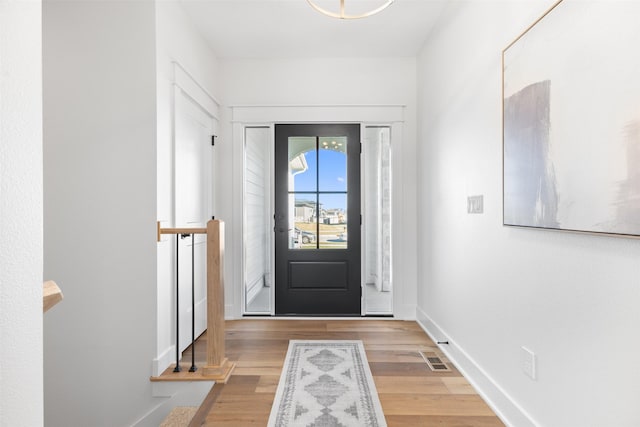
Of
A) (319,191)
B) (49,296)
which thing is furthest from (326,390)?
(319,191)

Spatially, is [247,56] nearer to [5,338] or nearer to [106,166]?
[106,166]

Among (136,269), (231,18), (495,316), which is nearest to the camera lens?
(495,316)

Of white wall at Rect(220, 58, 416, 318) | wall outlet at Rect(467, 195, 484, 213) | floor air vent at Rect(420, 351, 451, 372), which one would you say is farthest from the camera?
white wall at Rect(220, 58, 416, 318)

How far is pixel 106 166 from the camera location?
2.40m

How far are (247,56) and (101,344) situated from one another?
282 centimetres

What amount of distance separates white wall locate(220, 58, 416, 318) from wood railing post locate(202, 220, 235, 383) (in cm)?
132

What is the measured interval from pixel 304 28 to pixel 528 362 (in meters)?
2.89

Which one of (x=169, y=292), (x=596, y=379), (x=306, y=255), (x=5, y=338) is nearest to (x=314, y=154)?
(x=306, y=255)

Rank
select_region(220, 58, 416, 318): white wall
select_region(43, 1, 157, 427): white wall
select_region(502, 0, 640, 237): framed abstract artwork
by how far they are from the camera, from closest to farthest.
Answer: select_region(502, 0, 640, 237): framed abstract artwork → select_region(43, 1, 157, 427): white wall → select_region(220, 58, 416, 318): white wall

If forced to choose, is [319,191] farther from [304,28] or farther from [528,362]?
[528,362]

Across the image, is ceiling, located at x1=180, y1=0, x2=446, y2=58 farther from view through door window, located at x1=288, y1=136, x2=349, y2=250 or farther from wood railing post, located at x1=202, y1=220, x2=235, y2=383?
wood railing post, located at x1=202, y1=220, x2=235, y2=383

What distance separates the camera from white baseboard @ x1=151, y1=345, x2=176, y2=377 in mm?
2383

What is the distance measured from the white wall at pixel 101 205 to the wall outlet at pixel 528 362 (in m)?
2.10

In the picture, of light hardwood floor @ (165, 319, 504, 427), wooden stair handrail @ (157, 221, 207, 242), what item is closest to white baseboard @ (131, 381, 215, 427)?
light hardwood floor @ (165, 319, 504, 427)
